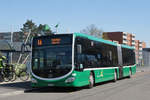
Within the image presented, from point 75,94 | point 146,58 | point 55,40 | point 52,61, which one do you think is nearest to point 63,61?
point 52,61

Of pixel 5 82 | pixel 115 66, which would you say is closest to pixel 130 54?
pixel 115 66

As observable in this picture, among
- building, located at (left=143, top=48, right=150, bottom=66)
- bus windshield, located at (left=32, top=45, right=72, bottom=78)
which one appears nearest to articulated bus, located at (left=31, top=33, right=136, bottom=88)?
bus windshield, located at (left=32, top=45, right=72, bottom=78)

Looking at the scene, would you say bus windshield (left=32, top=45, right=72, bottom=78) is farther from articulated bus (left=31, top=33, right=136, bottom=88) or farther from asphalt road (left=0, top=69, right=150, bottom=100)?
asphalt road (left=0, top=69, right=150, bottom=100)

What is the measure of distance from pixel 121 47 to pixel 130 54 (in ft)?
10.9

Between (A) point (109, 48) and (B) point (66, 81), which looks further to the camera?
(A) point (109, 48)

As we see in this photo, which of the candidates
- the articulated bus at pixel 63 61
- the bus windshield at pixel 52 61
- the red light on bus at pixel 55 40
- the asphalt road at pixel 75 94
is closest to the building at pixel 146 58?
the articulated bus at pixel 63 61

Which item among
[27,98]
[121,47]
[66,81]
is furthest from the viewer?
[121,47]

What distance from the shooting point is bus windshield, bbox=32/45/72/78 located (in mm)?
13194

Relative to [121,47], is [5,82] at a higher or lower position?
lower

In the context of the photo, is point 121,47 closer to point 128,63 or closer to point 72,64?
point 128,63

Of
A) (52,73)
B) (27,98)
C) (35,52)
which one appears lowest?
(27,98)

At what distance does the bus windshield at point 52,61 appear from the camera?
13.2m

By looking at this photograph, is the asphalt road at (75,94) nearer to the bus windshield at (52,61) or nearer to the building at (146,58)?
the bus windshield at (52,61)

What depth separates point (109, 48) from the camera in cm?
1953
